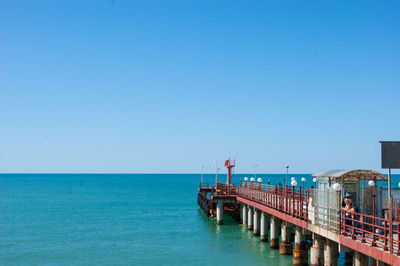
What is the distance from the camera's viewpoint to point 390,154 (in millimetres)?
14703

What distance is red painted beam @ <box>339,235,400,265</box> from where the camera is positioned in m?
12.7

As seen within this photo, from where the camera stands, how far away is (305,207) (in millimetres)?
21562

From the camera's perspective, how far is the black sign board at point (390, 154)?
48.0ft

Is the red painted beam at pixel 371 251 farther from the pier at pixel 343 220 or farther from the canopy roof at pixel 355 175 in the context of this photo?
the canopy roof at pixel 355 175

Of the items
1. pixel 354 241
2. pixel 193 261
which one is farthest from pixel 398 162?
pixel 193 261

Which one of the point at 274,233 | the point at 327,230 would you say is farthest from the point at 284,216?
the point at 327,230

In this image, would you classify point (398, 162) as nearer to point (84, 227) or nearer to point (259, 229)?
point (259, 229)

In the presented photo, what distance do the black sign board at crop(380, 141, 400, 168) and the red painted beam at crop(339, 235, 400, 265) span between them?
2.79 m

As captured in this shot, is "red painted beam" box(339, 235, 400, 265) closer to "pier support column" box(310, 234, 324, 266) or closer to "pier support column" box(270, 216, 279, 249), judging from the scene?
"pier support column" box(310, 234, 324, 266)

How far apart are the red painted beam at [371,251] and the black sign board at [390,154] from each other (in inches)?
110

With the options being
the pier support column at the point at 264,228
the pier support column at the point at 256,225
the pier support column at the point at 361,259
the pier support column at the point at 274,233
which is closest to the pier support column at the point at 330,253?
the pier support column at the point at 361,259

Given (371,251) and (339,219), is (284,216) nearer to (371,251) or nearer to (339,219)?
(339,219)

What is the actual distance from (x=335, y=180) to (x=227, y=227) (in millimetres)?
22141

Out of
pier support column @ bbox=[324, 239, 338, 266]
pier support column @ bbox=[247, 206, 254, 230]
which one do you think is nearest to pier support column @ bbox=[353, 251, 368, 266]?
pier support column @ bbox=[324, 239, 338, 266]
